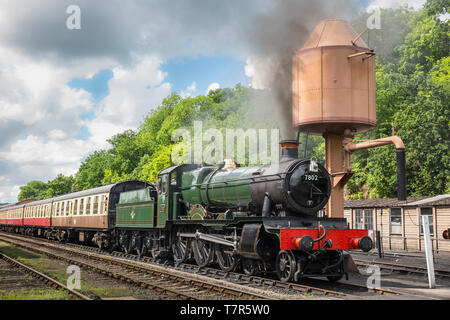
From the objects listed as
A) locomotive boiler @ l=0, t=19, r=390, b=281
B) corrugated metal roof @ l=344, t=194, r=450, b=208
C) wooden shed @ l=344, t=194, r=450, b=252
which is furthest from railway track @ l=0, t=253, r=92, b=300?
corrugated metal roof @ l=344, t=194, r=450, b=208

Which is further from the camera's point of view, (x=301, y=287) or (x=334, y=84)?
(x=334, y=84)

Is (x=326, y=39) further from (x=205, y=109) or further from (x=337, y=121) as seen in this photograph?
(x=205, y=109)

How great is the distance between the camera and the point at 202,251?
46.8ft

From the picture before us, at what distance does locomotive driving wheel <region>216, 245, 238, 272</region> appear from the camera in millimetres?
12798

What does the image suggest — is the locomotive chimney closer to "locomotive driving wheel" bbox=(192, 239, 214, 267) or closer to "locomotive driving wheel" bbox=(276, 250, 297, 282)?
"locomotive driving wheel" bbox=(276, 250, 297, 282)

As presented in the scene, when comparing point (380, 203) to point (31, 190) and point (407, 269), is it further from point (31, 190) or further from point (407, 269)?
point (31, 190)

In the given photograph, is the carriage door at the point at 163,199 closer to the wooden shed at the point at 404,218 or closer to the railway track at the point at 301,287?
the railway track at the point at 301,287

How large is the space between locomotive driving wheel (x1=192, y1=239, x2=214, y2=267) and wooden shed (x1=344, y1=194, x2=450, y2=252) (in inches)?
426

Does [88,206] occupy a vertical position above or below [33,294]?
above

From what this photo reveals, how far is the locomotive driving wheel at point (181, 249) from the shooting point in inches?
595

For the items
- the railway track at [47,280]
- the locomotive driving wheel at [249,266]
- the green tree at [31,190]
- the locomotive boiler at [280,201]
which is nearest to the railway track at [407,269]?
the locomotive boiler at [280,201]

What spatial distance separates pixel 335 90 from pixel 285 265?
341 inches

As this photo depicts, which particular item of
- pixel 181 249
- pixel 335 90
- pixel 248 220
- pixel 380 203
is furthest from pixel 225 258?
pixel 380 203
